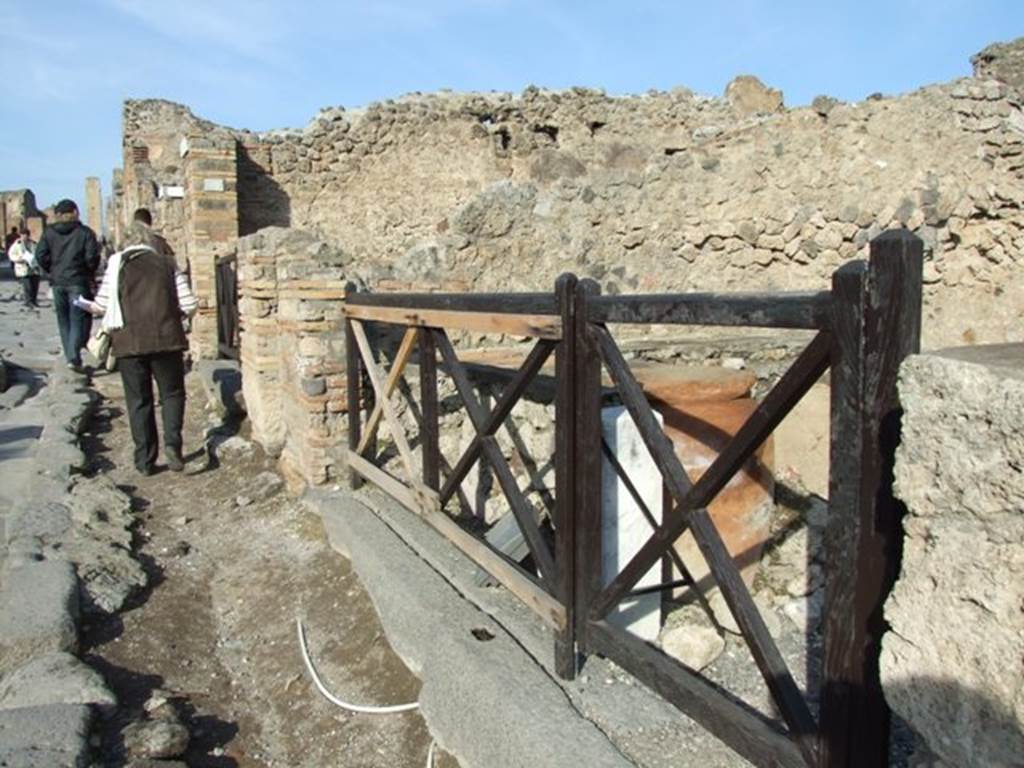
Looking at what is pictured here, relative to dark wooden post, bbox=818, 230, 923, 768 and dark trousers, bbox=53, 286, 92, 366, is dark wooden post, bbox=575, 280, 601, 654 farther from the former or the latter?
dark trousers, bbox=53, 286, 92, 366

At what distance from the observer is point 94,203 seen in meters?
40.4

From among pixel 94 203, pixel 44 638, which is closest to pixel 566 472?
pixel 44 638

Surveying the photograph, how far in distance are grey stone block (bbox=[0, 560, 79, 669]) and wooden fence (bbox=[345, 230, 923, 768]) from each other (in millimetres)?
1545

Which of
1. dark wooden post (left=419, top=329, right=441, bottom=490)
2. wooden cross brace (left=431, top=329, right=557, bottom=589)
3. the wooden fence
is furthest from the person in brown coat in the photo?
the wooden fence

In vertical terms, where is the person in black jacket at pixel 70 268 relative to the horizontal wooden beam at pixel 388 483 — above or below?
above

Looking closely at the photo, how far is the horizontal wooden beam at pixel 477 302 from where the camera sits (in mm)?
A: 2336

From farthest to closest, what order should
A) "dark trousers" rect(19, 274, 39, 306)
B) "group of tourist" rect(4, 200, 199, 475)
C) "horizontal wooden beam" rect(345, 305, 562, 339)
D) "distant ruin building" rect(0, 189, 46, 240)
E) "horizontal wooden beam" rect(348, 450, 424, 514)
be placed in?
"distant ruin building" rect(0, 189, 46, 240), "dark trousers" rect(19, 274, 39, 306), "group of tourist" rect(4, 200, 199, 475), "horizontal wooden beam" rect(348, 450, 424, 514), "horizontal wooden beam" rect(345, 305, 562, 339)

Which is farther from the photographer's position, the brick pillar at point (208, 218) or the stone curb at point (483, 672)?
the brick pillar at point (208, 218)

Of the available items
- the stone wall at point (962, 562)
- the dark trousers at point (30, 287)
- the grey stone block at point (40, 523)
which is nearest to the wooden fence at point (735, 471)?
the stone wall at point (962, 562)

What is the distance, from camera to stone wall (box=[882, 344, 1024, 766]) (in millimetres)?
1083

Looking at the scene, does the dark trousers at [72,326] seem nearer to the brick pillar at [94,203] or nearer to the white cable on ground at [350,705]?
the white cable on ground at [350,705]

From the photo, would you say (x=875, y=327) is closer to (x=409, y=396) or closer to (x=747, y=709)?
(x=747, y=709)

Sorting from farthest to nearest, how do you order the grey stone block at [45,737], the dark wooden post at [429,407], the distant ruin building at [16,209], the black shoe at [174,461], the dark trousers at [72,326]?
the distant ruin building at [16,209] < the dark trousers at [72,326] < the black shoe at [174,461] < the dark wooden post at [429,407] < the grey stone block at [45,737]

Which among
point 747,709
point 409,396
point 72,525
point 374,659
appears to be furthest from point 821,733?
point 72,525
